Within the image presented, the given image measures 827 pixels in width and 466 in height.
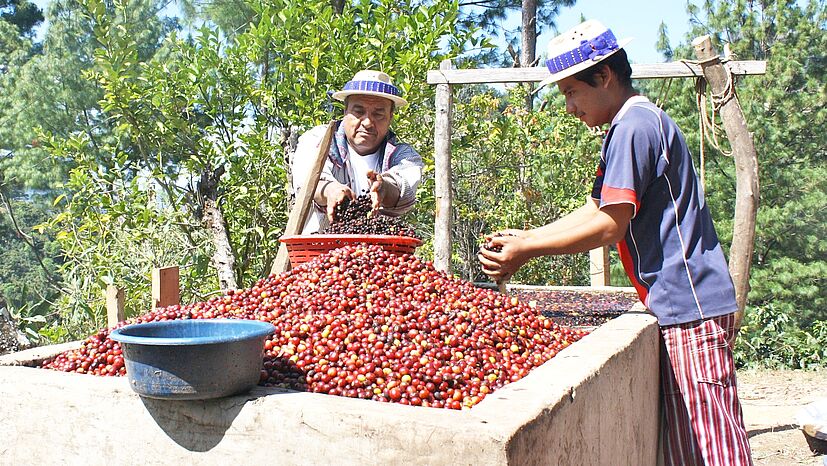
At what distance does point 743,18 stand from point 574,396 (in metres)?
13.1

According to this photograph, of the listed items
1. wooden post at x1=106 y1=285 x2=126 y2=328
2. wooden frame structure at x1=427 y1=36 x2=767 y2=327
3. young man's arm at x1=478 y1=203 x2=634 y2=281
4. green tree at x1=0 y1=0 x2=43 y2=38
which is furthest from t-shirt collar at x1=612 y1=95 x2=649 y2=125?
green tree at x1=0 y1=0 x2=43 y2=38

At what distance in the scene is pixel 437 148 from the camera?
5.94 metres

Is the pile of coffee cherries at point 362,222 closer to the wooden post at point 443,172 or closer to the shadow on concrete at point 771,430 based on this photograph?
the wooden post at point 443,172

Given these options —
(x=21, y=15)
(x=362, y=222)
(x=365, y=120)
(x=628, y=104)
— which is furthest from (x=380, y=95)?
(x=21, y=15)

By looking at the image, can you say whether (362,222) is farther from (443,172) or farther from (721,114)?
(721,114)

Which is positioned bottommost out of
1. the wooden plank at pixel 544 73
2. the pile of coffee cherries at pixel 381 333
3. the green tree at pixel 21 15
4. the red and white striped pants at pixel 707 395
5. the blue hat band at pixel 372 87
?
the red and white striped pants at pixel 707 395

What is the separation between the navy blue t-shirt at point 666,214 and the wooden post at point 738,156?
2883 millimetres

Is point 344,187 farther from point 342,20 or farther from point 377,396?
point 342,20

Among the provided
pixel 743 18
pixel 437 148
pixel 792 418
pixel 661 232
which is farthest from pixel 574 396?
pixel 743 18

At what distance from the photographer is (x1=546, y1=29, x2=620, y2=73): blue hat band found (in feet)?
8.09

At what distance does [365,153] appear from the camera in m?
3.82

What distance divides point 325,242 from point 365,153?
0.84m

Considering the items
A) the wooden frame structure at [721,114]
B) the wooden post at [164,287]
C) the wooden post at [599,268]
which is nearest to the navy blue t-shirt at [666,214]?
the wooden post at [164,287]

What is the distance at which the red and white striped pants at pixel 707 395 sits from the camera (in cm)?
249
